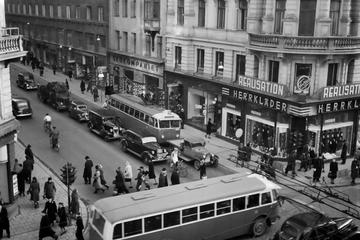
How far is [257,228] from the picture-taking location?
76.3 ft

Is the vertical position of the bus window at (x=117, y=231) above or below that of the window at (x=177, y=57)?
below

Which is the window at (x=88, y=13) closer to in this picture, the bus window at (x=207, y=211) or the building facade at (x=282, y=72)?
the building facade at (x=282, y=72)

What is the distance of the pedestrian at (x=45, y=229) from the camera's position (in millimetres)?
21781

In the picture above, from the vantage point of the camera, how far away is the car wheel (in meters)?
23.1

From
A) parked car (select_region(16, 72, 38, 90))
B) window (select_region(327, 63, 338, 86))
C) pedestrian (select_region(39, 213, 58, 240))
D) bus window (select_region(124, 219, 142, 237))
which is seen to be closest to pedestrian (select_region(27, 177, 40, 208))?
pedestrian (select_region(39, 213, 58, 240))

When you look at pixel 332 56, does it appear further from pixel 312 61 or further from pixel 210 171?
pixel 210 171

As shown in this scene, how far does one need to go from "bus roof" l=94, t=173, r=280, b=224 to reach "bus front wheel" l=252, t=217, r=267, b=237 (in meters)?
1.58

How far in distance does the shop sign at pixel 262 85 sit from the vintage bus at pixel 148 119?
19.4 feet

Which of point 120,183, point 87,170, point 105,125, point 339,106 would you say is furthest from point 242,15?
A: point 120,183

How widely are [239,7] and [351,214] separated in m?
20.1

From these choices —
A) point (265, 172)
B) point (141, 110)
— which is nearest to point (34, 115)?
point (141, 110)

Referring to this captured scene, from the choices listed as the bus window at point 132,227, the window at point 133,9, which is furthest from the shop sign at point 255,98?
the window at point 133,9

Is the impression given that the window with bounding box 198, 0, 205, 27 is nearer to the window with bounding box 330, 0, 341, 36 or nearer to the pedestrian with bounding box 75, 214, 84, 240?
the window with bounding box 330, 0, 341, 36

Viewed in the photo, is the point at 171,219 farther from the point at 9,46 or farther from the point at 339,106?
A: the point at 339,106
